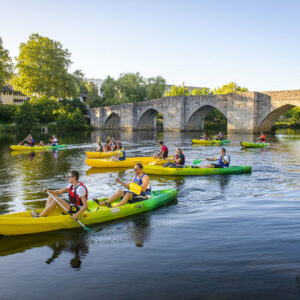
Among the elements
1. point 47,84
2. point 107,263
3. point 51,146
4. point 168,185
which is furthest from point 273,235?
point 47,84

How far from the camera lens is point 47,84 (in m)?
52.0

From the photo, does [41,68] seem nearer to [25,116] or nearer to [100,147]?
[25,116]

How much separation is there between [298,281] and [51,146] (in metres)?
21.6

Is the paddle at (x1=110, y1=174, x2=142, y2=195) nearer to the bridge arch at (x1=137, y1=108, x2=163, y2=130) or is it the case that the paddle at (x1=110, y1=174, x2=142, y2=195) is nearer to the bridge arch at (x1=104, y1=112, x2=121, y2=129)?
the bridge arch at (x1=137, y1=108, x2=163, y2=130)

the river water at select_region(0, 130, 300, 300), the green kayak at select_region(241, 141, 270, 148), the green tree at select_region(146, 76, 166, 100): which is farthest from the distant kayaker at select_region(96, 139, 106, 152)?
the green tree at select_region(146, 76, 166, 100)

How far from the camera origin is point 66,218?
6543mm

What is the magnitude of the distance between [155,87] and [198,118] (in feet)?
53.8

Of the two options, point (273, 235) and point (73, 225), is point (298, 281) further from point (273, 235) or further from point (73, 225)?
point (73, 225)

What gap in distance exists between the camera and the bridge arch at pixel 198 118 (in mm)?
45944

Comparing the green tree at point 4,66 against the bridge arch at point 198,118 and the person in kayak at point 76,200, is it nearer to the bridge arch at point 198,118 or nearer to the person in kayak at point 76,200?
the bridge arch at point 198,118

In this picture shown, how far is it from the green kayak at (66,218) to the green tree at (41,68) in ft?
156

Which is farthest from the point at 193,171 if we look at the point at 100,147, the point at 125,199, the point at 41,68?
the point at 41,68

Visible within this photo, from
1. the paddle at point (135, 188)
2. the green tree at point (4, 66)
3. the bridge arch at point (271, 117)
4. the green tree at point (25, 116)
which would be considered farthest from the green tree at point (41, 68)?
the paddle at point (135, 188)

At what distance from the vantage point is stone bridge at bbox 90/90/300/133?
121 feet
